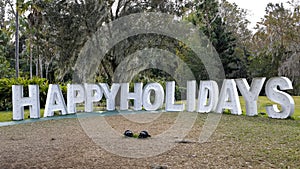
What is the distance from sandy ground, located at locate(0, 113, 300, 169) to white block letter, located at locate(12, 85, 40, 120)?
1.07 metres

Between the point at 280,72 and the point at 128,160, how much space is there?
1753cm

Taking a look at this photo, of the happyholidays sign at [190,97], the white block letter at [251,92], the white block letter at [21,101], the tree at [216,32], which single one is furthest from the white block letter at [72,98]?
the tree at [216,32]

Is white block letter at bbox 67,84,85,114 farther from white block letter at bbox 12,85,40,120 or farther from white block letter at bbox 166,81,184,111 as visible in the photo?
white block letter at bbox 166,81,184,111

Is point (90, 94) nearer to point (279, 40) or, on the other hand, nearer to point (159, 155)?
point (159, 155)

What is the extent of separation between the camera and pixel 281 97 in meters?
9.53

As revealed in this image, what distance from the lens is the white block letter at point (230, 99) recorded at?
1036 cm

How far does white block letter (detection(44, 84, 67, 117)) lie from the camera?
1031cm

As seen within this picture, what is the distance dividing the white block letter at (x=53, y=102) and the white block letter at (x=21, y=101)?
1.11 feet

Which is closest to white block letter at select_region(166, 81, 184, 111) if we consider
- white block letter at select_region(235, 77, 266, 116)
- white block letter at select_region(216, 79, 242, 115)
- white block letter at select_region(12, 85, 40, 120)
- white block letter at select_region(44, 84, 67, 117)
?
white block letter at select_region(216, 79, 242, 115)

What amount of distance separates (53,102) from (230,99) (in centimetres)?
587

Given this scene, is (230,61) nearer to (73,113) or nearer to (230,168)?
(73,113)

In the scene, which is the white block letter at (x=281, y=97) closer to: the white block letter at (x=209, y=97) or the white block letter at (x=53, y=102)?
the white block letter at (x=209, y=97)

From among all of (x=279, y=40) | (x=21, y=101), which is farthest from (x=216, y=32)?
(x=21, y=101)

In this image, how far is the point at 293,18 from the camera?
73.0 ft
